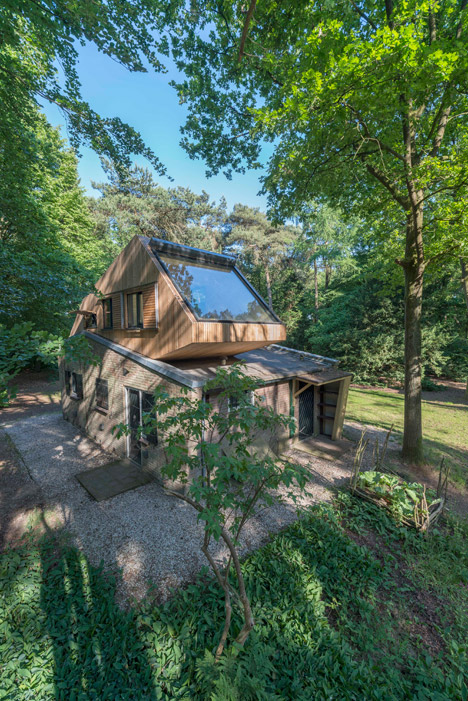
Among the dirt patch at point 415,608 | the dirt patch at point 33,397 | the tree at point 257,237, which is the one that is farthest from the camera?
the tree at point 257,237

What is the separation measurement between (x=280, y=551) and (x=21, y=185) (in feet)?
47.1

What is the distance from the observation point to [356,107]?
5.85m

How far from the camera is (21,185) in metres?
9.94

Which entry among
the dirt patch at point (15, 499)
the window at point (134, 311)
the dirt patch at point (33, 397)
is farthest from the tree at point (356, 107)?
the dirt patch at point (33, 397)

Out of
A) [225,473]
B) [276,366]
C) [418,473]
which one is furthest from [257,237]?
[225,473]

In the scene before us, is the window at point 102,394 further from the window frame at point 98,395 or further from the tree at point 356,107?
the tree at point 356,107

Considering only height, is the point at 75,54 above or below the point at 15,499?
above

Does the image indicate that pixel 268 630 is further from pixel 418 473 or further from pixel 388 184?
pixel 388 184

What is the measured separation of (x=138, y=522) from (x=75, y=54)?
11.5 m

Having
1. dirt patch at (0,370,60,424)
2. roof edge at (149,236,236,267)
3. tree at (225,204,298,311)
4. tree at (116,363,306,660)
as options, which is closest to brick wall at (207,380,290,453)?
roof edge at (149,236,236,267)

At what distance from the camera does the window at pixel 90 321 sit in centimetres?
968

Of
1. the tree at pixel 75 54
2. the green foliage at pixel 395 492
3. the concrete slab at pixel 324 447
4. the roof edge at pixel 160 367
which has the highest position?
the tree at pixel 75 54

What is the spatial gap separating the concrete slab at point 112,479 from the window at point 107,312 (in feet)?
14.4

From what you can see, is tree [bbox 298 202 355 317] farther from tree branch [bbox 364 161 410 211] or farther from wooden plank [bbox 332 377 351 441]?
wooden plank [bbox 332 377 351 441]
